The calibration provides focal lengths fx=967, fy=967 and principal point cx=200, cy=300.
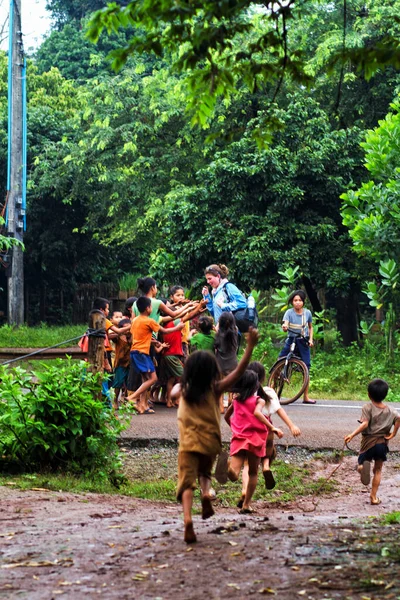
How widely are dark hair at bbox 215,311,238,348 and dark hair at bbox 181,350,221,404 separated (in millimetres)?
4735

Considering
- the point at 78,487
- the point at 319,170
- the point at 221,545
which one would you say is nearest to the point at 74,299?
the point at 319,170

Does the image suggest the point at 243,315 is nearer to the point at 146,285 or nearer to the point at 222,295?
the point at 222,295

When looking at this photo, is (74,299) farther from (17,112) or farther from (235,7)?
(235,7)

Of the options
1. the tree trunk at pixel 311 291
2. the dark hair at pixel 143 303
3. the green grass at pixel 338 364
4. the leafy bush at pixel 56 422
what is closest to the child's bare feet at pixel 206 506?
the leafy bush at pixel 56 422

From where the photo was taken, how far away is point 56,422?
9008 mm

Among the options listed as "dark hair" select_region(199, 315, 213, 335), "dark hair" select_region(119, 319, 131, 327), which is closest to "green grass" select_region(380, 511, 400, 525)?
"dark hair" select_region(199, 315, 213, 335)

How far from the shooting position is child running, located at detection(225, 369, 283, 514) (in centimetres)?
780

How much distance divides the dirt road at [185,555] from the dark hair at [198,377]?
907 millimetres

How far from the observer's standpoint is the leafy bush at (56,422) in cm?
893

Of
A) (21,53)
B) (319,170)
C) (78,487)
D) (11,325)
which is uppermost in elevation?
(21,53)

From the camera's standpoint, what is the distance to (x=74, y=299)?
118 feet

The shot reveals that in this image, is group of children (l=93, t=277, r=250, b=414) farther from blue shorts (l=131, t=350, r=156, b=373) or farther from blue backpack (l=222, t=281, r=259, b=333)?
blue backpack (l=222, t=281, r=259, b=333)

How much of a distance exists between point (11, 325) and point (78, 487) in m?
14.4

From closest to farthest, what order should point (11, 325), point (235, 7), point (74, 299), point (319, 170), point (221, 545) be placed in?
1. point (235, 7)
2. point (221, 545)
3. point (319, 170)
4. point (11, 325)
5. point (74, 299)
